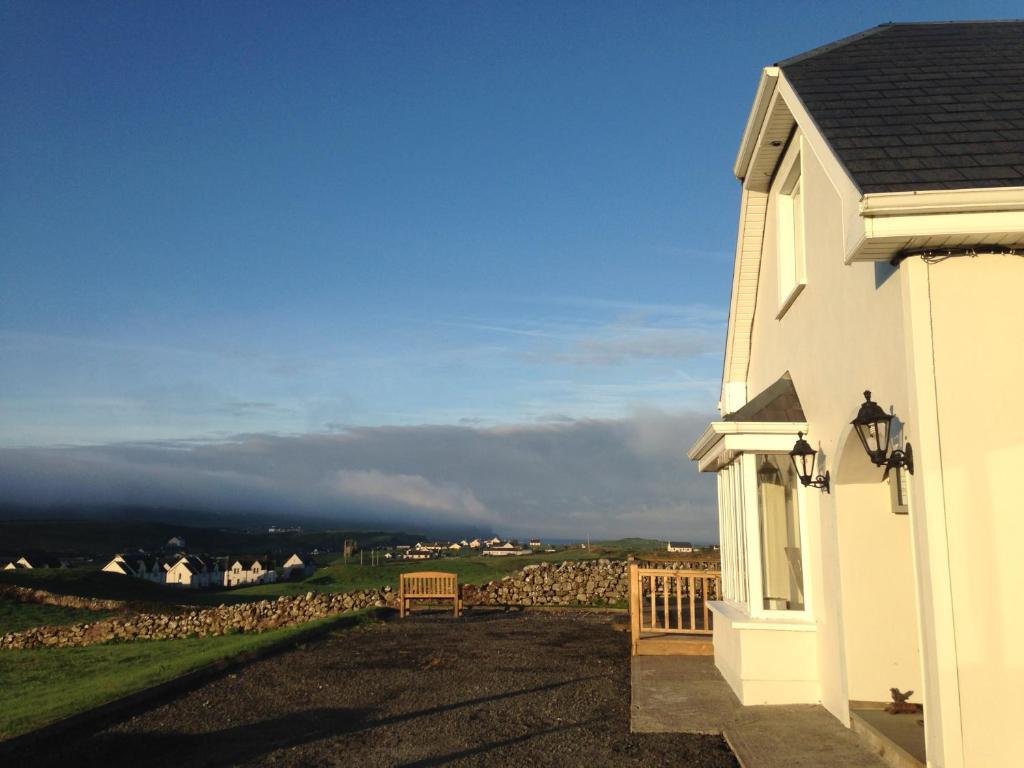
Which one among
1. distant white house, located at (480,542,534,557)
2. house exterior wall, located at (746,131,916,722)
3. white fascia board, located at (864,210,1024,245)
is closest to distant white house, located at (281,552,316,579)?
distant white house, located at (480,542,534,557)

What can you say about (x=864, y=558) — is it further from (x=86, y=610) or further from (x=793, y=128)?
(x=86, y=610)

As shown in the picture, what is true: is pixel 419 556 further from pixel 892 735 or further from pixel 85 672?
pixel 892 735

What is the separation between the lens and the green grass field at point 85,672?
838 centimetres

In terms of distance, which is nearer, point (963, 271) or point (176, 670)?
point (963, 271)

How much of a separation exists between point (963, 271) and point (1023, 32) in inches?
206

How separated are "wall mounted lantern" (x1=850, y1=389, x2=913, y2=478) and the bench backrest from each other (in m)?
14.6

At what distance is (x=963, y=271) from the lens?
16.9 feet

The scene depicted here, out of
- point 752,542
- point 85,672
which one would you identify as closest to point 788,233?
point 752,542

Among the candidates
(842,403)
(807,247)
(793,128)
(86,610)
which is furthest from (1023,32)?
(86,610)

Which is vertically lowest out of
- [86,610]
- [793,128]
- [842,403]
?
[86,610]

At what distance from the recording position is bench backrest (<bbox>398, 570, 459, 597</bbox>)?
19109 millimetres

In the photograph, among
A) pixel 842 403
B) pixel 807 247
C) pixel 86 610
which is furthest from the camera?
pixel 86 610

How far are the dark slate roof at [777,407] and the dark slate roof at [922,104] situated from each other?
302 cm

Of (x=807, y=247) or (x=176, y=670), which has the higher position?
(x=807, y=247)
